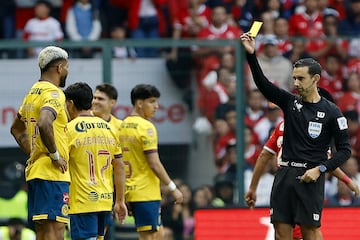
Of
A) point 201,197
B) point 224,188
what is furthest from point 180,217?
point 224,188

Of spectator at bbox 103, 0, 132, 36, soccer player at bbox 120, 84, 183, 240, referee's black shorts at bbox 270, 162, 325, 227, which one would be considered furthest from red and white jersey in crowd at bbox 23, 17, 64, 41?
referee's black shorts at bbox 270, 162, 325, 227

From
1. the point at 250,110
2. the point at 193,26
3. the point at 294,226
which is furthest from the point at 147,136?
the point at 193,26

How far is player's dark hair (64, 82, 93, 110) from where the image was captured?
39.5ft

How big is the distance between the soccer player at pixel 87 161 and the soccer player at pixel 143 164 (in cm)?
111

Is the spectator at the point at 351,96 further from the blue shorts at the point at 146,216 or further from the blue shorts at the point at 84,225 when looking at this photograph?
the blue shorts at the point at 84,225

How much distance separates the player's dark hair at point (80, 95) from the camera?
39.5 ft

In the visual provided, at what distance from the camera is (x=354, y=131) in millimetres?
16969

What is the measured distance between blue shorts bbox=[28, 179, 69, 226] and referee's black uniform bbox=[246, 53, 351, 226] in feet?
6.71

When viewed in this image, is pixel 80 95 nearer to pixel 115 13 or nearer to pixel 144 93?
pixel 144 93

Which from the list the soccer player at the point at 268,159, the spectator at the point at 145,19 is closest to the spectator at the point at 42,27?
the spectator at the point at 145,19

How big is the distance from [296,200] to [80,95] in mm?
2412

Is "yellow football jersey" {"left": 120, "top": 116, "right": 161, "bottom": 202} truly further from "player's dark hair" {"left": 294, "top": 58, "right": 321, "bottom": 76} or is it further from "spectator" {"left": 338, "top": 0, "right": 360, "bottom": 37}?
"spectator" {"left": 338, "top": 0, "right": 360, "bottom": 37}

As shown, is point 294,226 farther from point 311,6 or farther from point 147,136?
point 311,6

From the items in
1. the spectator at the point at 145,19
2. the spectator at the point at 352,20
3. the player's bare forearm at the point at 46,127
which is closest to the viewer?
the player's bare forearm at the point at 46,127
